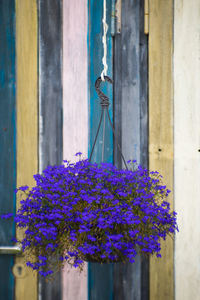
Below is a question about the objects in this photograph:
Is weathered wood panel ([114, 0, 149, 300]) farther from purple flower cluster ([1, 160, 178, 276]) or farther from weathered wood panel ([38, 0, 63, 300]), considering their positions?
purple flower cluster ([1, 160, 178, 276])

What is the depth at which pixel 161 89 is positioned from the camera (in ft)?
8.36

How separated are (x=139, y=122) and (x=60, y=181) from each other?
1.00 metres

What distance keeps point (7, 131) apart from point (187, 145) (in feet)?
4.53

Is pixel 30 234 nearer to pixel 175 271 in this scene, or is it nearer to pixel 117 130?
pixel 117 130

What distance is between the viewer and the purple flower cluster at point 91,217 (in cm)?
166

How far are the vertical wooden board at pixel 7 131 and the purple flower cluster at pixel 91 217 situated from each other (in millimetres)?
749

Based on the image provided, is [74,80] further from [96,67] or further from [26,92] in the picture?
[26,92]

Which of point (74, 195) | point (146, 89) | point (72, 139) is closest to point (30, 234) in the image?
point (74, 195)

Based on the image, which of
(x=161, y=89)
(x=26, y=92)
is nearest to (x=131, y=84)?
(x=161, y=89)

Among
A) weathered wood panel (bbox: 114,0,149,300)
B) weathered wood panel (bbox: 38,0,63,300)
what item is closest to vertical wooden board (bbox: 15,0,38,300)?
weathered wood panel (bbox: 38,0,63,300)

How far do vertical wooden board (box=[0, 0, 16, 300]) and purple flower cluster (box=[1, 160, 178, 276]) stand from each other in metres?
0.75

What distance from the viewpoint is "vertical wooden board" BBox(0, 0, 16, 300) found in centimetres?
257

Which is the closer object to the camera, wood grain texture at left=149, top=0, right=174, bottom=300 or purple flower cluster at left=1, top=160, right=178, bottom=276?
purple flower cluster at left=1, top=160, right=178, bottom=276

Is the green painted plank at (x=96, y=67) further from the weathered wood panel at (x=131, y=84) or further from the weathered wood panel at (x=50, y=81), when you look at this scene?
the weathered wood panel at (x=50, y=81)
